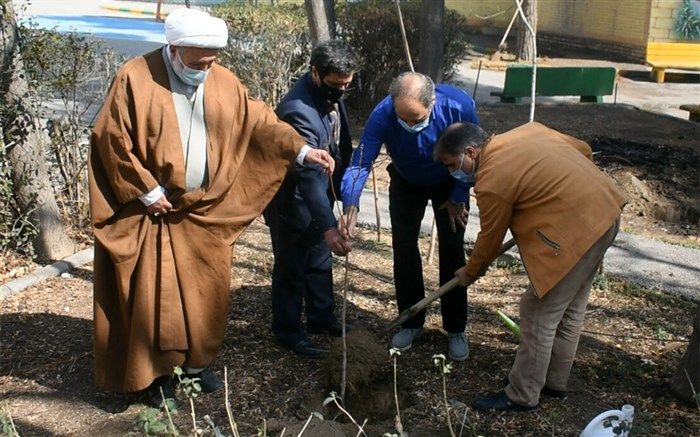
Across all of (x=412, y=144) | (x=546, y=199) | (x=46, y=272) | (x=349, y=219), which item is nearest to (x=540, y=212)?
(x=546, y=199)

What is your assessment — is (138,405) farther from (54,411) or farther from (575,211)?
(575,211)

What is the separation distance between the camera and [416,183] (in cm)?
426

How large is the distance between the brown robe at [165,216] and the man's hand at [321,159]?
3.7 inches

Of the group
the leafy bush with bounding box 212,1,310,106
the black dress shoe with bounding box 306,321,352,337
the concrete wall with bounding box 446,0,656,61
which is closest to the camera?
the black dress shoe with bounding box 306,321,352,337

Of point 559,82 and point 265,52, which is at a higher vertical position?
point 265,52

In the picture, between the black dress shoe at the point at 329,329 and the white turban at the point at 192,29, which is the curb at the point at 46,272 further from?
the white turban at the point at 192,29

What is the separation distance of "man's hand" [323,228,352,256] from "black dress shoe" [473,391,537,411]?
0.94 metres

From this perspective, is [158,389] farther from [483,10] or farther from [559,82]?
[483,10]

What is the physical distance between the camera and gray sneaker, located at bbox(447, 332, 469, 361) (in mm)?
4379

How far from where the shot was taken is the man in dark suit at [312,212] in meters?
3.96

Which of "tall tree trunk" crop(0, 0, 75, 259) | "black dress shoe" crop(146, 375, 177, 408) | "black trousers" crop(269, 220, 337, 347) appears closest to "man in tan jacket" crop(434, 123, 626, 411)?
"black trousers" crop(269, 220, 337, 347)

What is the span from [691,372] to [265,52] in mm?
6694

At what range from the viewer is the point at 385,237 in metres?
6.65

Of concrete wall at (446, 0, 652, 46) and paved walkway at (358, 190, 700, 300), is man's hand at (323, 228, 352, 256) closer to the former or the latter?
paved walkway at (358, 190, 700, 300)
